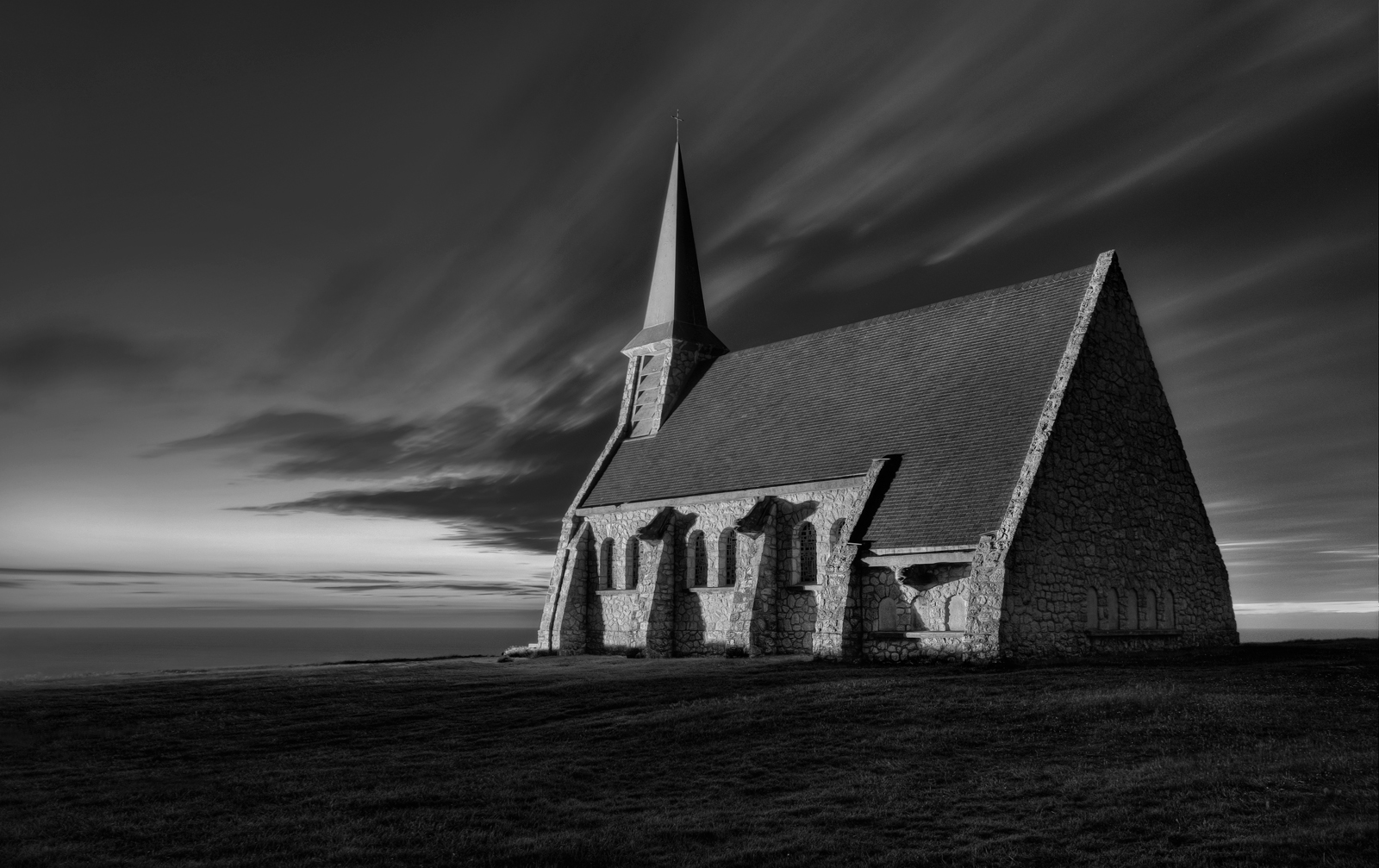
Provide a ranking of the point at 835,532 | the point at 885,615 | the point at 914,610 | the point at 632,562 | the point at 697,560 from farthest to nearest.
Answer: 1. the point at 632,562
2. the point at 697,560
3. the point at 835,532
4. the point at 885,615
5. the point at 914,610

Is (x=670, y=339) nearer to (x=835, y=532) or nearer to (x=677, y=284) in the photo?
(x=677, y=284)

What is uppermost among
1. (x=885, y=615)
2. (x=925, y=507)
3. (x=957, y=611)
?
(x=925, y=507)

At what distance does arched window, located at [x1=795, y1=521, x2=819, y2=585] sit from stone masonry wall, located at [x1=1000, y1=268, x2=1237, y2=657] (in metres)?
8.48

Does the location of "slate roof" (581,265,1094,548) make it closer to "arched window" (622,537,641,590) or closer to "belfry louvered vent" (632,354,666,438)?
"belfry louvered vent" (632,354,666,438)

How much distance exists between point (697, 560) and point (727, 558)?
5.75ft

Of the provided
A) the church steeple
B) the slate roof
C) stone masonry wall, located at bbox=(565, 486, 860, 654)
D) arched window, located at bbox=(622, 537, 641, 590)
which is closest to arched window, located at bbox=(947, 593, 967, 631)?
the slate roof

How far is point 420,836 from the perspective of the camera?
1247 centimetres

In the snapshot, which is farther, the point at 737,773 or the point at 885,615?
the point at 885,615

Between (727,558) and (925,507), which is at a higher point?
(925,507)

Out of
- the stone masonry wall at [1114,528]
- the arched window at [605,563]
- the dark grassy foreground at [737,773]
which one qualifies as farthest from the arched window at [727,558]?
the dark grassy foreground at [737,773]

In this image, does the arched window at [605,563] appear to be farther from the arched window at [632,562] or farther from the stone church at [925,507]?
the arched window at [632,562]

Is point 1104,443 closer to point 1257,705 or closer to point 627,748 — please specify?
point 1257,705

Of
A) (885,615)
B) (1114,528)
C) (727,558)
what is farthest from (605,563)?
(1114,528)

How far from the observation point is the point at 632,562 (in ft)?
137
